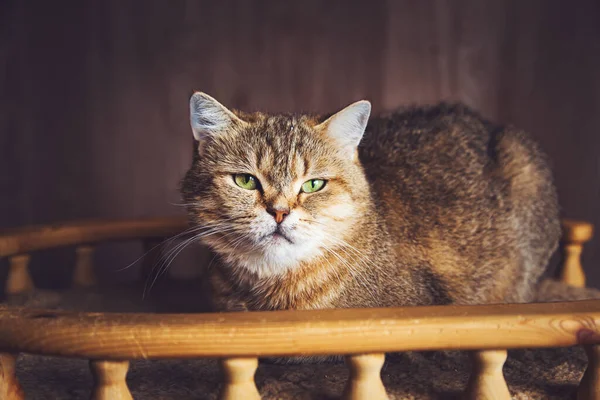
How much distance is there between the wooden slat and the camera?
86 cm

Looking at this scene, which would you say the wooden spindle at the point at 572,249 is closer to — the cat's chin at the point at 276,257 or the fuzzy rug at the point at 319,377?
the fuzzy rug at the point at 319,377

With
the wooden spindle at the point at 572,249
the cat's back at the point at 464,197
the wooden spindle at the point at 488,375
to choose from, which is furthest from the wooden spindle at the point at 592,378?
the wooden spindle at the point at 572,249

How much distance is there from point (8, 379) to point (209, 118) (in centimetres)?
59

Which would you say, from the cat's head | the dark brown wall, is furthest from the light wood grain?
the cat's head

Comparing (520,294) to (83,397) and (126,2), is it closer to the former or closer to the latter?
(83,397)

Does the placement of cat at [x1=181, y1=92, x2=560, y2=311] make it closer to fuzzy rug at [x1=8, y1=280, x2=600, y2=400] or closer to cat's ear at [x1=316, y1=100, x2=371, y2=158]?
cat's ear at [x1=316, y1=100, x2=371, y2=158]

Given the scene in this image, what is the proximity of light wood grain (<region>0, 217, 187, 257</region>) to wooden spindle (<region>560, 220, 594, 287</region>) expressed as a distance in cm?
102

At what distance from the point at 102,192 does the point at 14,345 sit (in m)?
1.19

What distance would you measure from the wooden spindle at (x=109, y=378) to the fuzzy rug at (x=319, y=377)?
14 centimetres

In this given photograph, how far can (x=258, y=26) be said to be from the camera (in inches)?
79.9

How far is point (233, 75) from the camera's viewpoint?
6.72ft

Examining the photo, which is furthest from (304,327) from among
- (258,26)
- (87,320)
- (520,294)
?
(258,26)

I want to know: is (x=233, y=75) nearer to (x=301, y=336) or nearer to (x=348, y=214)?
(x=348, y=214)

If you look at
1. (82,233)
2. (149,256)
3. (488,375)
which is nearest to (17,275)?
(82,233)
